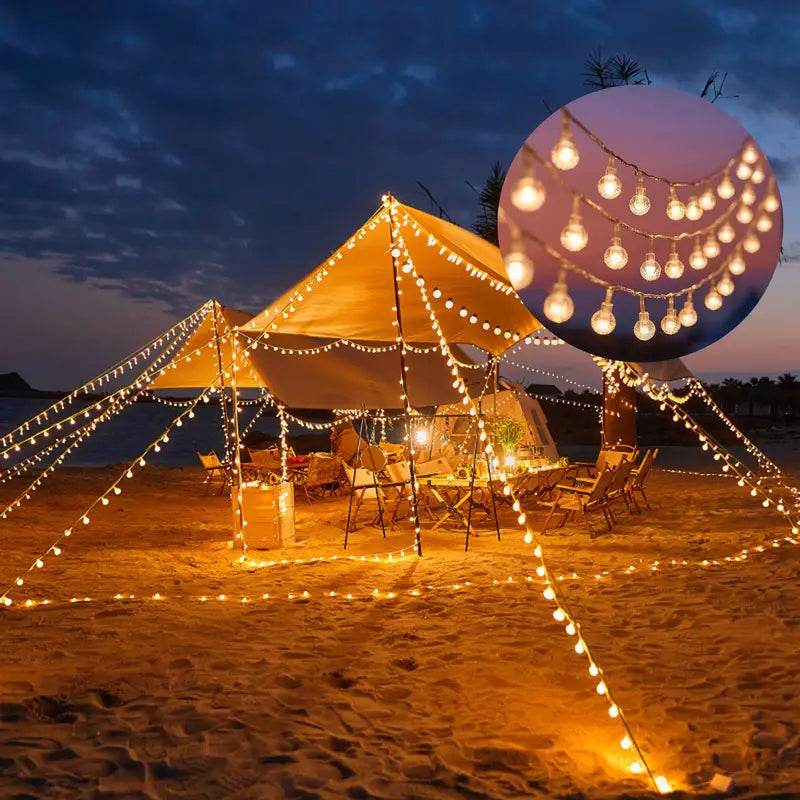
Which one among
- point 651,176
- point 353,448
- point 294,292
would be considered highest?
point 294,292

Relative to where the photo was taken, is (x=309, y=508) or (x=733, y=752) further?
(x=309, y=508)

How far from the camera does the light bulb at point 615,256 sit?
2670mm

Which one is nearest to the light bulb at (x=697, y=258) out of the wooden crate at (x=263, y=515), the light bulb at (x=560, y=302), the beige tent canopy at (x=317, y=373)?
the light bulb at (x=560, y=302)

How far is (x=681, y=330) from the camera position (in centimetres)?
274

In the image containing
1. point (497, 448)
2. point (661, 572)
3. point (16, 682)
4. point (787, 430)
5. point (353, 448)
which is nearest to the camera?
point (16, 682)

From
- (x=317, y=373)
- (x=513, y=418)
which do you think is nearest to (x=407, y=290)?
(x=513, y=418)

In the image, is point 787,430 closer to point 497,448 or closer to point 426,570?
point 497,448

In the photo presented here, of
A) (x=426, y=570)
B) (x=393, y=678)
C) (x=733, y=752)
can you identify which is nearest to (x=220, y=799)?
(x=393, y=678)

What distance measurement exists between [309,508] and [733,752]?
768 centimetres

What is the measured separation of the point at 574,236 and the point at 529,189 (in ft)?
0.82

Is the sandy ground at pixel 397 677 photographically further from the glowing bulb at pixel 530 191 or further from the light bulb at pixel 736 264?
the glowing bulb at pixel 530 191

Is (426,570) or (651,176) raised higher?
(651,176)

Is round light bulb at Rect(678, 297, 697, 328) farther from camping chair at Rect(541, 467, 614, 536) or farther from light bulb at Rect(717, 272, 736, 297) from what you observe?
camping chair at Rect(541, 467, 614, 536)

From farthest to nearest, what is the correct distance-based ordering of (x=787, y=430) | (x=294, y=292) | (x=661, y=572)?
(x=787, y=430) → (x=294, y=292) → (x=661, y=572)
